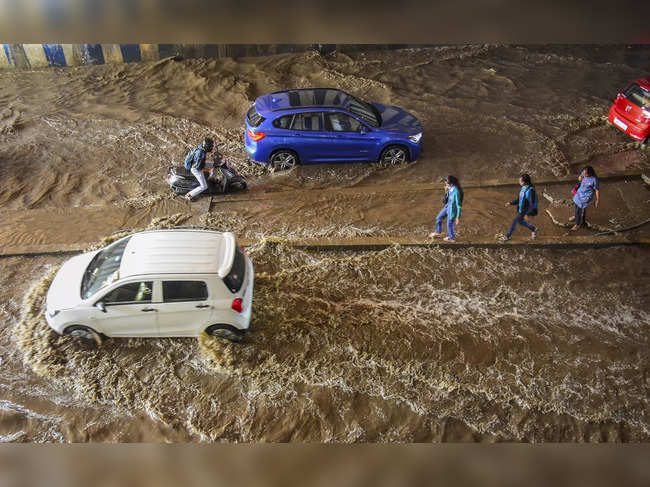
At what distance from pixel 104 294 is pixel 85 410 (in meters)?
1.63

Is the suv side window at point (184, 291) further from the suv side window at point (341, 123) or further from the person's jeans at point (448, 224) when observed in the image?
the suv side window at point (341, 123)

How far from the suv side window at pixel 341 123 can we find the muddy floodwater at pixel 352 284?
972 mm

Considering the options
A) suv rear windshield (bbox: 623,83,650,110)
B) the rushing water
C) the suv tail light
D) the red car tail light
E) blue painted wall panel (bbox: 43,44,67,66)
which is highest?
blue painted wall panel (bbox: 43,44,67,66)

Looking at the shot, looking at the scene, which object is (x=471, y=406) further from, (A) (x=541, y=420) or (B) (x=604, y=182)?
(B) (x=604, y=182)

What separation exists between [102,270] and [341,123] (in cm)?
644

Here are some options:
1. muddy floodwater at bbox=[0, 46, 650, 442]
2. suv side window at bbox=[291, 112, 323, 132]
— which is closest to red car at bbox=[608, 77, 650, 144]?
muddy floodwater at bbox=[0, 46, 650, 442]

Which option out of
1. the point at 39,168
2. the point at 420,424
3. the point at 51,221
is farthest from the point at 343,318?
the point at 39,168

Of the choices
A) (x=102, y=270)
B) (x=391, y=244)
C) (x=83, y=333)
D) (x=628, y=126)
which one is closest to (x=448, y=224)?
(x=391, y=244)

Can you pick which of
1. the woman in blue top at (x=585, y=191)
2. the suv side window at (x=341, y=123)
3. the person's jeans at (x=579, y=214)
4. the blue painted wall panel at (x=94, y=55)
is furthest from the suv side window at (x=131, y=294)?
the blue painted wall panel at (x=94, y=55)

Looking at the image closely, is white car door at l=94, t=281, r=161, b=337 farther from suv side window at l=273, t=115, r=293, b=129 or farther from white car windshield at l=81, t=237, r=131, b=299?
suv side window at l=273, t=115, r=293, b=129

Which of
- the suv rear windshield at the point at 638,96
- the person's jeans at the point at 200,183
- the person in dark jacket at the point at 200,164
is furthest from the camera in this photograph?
the suv rear windshield at the point at 638,96

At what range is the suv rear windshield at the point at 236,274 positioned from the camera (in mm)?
7293

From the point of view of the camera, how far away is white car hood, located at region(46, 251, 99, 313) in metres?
7.50

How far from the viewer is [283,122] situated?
1159 cm
